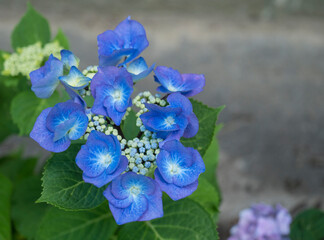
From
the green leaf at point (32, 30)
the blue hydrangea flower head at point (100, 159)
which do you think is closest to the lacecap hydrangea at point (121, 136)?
the blue hydrangea flower head at point (100, 159)

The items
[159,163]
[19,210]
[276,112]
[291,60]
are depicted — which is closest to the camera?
[159,163]

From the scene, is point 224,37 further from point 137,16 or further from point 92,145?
point 92,145

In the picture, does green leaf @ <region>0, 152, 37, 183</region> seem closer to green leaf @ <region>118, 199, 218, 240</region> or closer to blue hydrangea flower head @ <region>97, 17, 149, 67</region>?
green leaf @ <region>118, 199, 218, 240</region>

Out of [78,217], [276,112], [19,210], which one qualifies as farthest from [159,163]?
[276,112]

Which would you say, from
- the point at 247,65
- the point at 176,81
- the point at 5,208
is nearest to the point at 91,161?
the point at 176,81

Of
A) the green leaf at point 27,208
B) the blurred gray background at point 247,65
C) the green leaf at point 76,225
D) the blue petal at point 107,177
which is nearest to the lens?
the blue petal at point 107,177

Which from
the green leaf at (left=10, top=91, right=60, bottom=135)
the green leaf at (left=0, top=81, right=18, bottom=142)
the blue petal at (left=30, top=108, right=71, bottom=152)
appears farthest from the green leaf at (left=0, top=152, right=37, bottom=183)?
the blue petal at (left=30, top=108, right=71, bottom=152)

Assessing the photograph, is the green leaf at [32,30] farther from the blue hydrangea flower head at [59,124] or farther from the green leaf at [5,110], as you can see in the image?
the blue hydrangea flower head at [59,124]
